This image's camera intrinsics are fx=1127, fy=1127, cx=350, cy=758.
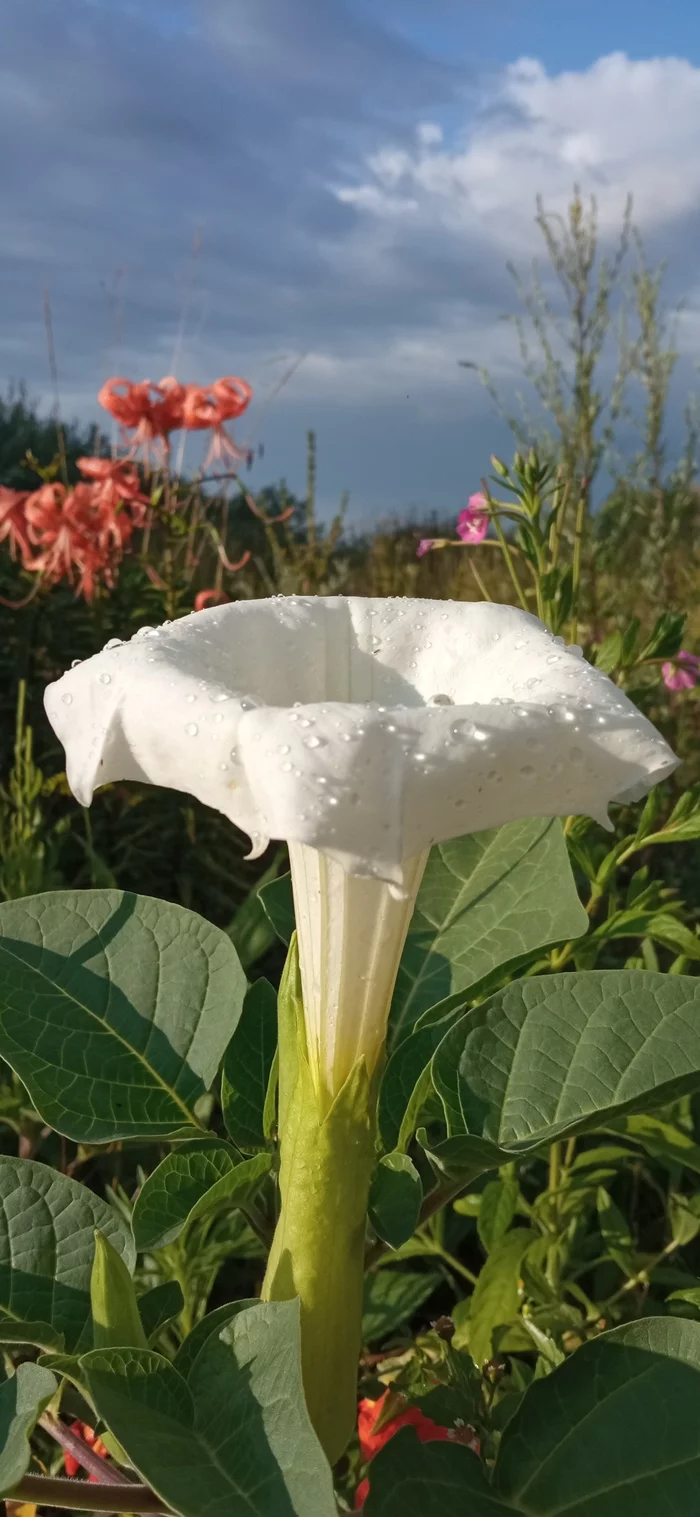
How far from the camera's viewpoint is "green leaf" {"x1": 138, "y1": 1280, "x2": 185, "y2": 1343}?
670 mm

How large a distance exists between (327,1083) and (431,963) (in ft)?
0.68

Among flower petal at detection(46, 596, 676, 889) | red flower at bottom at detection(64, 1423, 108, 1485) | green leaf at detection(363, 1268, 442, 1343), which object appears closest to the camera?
flower petal at detection(46, 596, 676, 889)

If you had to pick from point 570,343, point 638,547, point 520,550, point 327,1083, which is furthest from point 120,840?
point 638,547

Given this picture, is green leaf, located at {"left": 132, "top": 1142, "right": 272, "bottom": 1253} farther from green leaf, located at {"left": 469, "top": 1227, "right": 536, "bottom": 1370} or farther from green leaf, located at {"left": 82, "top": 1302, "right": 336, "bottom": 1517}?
green leaf, located at {"left": 469, "top": 1227, "right": 536, "bottom": 1370}

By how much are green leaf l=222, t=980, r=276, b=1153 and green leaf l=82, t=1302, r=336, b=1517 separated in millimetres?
158

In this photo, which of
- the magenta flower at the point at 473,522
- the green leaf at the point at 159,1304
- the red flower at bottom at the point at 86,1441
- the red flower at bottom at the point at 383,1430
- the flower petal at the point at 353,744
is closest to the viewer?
the flower petal at the point at 353,744

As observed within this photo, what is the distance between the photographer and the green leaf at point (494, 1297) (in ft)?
3.04

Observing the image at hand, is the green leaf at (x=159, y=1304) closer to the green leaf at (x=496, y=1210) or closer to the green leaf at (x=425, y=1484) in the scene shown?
the green leaf at (x=425, y=1484)

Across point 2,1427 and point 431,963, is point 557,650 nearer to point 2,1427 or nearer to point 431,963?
point 431,963

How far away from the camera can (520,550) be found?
1.07 metres

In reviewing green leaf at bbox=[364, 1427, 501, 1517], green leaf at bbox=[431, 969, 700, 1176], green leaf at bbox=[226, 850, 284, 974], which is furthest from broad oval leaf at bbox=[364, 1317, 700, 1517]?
green leaf at bbox=[226, 850, 284, 974]

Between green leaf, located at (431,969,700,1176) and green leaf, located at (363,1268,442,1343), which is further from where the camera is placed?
green leaf, located at (363,1268,442,1343)

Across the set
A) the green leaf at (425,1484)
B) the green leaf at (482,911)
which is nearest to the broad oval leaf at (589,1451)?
the green leaf at (425,1484)

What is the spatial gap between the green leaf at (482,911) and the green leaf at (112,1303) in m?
0.25
